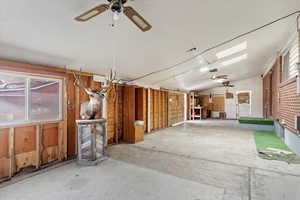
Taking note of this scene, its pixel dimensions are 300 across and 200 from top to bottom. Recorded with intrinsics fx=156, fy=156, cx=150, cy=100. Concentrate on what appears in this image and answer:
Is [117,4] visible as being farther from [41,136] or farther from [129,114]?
[129,114]

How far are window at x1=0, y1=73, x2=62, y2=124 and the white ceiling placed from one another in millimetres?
439

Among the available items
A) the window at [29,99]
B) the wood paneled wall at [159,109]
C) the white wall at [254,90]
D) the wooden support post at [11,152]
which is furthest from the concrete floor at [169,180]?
the white wall at [254,90]

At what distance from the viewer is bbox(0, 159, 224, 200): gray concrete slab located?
2248 millimetres

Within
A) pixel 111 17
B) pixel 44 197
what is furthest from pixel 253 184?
pixel 111 17

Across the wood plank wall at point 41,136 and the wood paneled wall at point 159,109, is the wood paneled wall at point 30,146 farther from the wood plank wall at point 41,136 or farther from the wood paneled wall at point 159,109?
the wood paneled wall at point 159,109

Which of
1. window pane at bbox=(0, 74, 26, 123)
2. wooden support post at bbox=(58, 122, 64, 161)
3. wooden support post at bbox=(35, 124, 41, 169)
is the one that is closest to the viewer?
window pane at bbox=(0, 74, 26, 123)

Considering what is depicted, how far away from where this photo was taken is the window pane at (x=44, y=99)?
3.23 m

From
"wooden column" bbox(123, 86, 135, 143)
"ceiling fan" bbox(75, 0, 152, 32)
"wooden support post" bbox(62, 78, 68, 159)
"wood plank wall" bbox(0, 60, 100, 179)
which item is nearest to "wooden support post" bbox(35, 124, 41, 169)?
"wood plank wall" bbox(0, 60, 100, 179)

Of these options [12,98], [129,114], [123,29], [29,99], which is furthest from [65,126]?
[123,29]

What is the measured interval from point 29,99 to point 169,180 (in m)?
3.13

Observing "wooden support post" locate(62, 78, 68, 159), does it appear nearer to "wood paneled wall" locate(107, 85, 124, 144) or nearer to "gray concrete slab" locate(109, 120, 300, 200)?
"gray concrete slab" locate(109, 120, 300, 200)

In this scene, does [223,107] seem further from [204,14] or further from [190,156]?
[204,14]

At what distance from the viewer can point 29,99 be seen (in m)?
3.15

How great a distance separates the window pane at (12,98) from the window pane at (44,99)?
169 mm
